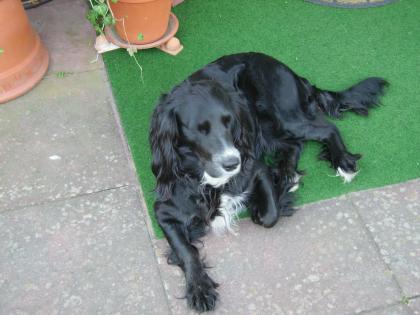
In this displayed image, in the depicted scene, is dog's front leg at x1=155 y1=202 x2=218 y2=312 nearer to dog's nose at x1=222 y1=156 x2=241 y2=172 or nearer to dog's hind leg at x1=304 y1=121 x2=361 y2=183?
dog's nose at x1=222 y1=156 x2=241 y2=172

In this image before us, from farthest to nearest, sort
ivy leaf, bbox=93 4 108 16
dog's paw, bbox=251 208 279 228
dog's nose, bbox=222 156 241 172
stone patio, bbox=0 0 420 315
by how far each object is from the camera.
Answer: ivy leaf, bbox=93 4 108 16 → dog's paw, bbox=251 208 279 228 → stone patio, bbox=0 0 420 315 → dog's nose, bbox=222 156 241 172

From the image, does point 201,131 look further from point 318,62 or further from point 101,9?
point 318,62

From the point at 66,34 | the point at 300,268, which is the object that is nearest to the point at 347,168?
the point at 300,268

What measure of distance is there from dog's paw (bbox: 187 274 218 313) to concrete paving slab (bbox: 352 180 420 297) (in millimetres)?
1007

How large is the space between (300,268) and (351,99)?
55.5 inches

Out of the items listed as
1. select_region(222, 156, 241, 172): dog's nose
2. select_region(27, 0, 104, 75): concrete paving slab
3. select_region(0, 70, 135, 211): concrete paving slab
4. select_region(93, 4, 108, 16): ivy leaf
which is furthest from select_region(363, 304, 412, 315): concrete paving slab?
select_region(27, 0, 104, 75): concrete paving slab

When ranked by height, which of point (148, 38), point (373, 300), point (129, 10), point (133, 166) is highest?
point (129, 10)

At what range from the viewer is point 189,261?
272cm

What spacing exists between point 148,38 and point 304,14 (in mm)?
1458

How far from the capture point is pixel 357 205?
3.05 m

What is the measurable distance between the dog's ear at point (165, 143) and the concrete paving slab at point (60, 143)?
578 millimetres

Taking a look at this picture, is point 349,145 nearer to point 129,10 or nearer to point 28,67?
point 129,10

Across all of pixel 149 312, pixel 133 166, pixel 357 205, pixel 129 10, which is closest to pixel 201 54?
pixel 129 10

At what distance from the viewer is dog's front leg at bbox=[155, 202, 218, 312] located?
262 centimetres
